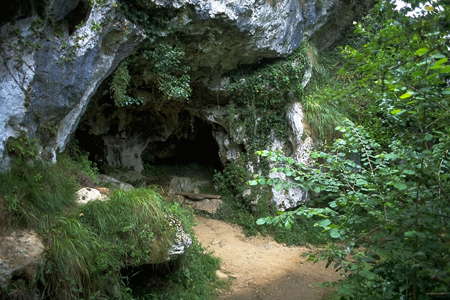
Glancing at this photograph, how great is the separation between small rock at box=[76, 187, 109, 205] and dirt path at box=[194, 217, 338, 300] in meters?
2.37

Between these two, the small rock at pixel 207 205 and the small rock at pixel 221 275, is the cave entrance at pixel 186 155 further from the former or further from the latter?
the small rock at pixel 221 275

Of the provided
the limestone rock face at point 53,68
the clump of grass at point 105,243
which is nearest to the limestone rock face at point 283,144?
the limestone rock face at point 53,68

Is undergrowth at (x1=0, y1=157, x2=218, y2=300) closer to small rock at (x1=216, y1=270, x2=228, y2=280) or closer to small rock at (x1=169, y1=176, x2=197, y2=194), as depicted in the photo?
small rock at (x1=216, y1=270, x2=228, y2=280)

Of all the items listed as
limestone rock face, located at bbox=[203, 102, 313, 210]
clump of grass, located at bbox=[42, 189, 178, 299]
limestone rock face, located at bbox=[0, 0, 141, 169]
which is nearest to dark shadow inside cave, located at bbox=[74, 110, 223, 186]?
limestone rock face, located at bbox=[203, 102, 313, 210]

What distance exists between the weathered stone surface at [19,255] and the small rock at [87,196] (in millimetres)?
945

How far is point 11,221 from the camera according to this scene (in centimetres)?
331

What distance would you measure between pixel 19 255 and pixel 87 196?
1305 millimetres

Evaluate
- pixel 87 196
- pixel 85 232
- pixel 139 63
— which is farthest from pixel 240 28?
pixel 85 232

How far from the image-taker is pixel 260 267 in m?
6.29

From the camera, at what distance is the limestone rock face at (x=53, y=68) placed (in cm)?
364

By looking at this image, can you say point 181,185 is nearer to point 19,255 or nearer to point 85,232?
point 85,232

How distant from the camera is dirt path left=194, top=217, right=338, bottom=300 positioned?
17.7 feet

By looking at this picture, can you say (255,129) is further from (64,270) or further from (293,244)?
(64,270)

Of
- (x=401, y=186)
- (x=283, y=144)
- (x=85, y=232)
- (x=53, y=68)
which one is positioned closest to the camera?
(x=401, y=186)
